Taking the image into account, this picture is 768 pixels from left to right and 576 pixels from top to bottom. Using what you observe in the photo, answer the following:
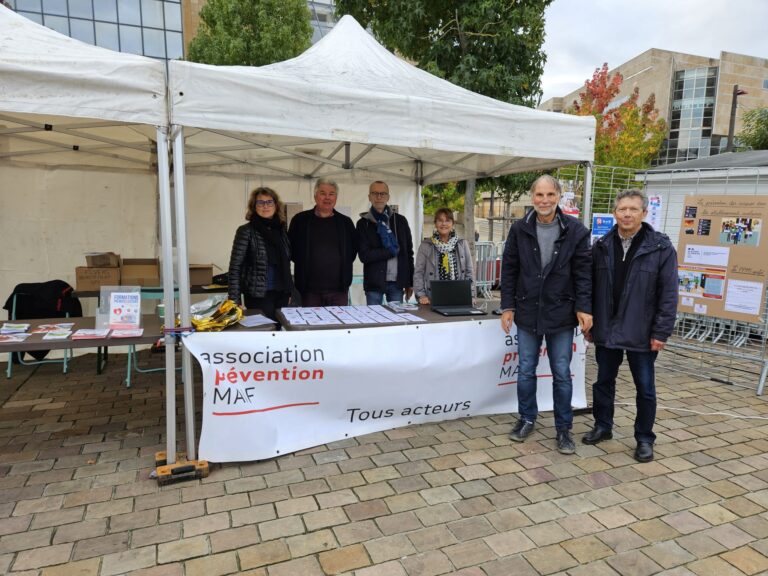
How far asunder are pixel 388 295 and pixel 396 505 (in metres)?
2.27

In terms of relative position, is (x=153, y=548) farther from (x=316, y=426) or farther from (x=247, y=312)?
(x=247, y=312)

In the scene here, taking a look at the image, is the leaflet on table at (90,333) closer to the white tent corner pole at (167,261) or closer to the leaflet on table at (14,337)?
the leaflet on table at (14,337)

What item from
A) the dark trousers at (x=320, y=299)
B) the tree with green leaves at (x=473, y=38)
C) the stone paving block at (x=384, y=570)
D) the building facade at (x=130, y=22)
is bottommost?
the stone paving block at (x=384, y=570)

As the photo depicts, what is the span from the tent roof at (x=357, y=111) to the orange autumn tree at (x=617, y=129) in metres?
11.9

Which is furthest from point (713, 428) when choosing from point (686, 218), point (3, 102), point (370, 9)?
point (370, 9)

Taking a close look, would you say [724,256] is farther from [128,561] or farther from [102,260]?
[102,260]

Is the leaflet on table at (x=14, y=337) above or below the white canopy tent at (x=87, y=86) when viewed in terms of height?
below

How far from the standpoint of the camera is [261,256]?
3.62 metres

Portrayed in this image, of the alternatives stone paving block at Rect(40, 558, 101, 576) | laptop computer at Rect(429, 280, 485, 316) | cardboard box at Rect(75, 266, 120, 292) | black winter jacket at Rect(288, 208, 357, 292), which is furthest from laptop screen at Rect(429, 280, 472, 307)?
cardboard box at Rect(75, 266, 120, 292)

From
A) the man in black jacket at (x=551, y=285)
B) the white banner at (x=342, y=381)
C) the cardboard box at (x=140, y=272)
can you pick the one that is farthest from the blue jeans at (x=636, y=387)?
the cardboard box at (x=140, y=272)

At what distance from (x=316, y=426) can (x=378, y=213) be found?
1.92 meters

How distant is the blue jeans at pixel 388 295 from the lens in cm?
439

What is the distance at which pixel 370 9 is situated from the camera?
28.1ft

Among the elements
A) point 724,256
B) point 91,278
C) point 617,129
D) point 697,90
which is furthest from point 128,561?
point 697,90
